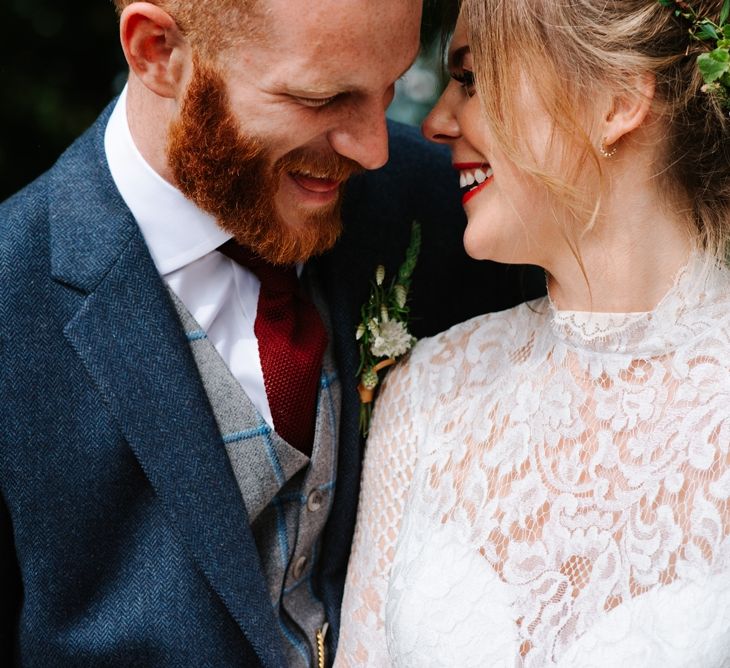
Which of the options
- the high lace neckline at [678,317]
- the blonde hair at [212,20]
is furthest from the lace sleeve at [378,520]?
the blonde hair at [212,20]

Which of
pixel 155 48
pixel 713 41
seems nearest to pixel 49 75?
pixel 155 48

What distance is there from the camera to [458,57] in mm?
2119

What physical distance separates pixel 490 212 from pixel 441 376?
436mm

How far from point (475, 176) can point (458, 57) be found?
0.27 metres

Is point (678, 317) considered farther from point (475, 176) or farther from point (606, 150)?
point (475, 176)

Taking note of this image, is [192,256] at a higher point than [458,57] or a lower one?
lower

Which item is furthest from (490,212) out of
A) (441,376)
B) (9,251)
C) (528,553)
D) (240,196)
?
(9,251)

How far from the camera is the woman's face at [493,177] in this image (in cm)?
200

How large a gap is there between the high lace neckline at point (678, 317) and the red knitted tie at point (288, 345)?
70 cm

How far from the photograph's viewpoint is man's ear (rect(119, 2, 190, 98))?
212 cm

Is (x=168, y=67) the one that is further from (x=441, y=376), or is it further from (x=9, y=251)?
(x=441, y=376)

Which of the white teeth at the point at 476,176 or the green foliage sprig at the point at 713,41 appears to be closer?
the green foliage sprig at the point at 713,41

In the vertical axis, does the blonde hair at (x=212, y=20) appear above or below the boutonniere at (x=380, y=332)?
above

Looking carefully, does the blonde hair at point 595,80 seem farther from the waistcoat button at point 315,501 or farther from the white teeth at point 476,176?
the waistcoat button at point 315,501
